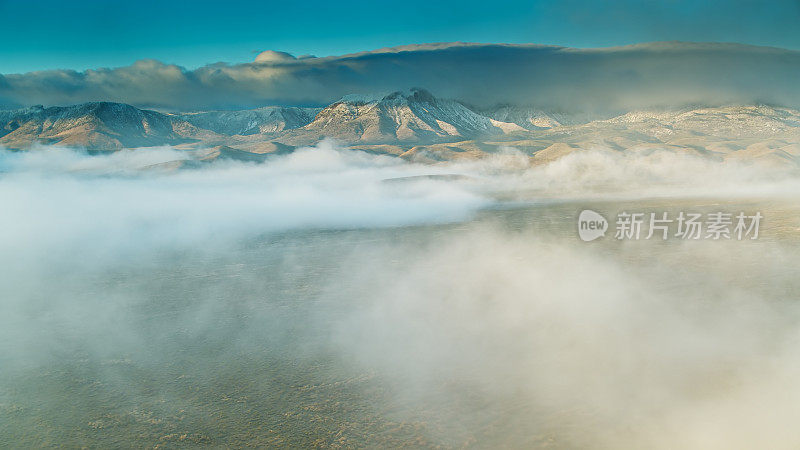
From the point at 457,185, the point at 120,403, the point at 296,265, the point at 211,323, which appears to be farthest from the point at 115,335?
the point at 457,185

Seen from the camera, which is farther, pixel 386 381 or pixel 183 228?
pixel 183 228

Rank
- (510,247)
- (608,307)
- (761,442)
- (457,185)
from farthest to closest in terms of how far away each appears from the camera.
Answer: (457,185) < (510,247) < (608,307) < (761,442)

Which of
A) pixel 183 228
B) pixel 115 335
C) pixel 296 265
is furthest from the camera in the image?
pixel 183 228

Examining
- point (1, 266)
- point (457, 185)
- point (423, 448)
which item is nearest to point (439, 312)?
point (423, 448)

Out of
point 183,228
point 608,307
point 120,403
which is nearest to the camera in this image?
point 120,403

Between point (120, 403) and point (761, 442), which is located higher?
point (761, 442)

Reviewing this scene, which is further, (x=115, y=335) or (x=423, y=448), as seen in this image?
(x=115, y=335)

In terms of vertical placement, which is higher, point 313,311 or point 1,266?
point 313,311

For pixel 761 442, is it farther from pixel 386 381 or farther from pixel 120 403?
pixel 120 403

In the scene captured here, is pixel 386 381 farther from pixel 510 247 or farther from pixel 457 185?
pixel 457 185
